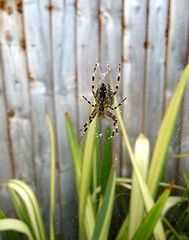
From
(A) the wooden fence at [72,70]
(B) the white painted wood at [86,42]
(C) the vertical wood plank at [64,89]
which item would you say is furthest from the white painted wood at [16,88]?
(B) the white painted wood at [86,42]

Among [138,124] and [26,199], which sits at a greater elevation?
[138,124]

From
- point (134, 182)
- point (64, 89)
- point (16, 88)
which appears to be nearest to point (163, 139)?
point (134, 182)

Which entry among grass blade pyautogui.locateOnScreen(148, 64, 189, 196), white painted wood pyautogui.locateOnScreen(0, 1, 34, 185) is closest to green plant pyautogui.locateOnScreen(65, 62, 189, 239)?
grass blade pyautogui.locateOnScreen(148, 64, 189, 196)

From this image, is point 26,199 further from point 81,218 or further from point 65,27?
point 65,27

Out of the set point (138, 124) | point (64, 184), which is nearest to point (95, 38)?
point (138, 124)

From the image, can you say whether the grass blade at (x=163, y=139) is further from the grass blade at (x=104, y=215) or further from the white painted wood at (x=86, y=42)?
the white painted wood at (x=86, y=42)

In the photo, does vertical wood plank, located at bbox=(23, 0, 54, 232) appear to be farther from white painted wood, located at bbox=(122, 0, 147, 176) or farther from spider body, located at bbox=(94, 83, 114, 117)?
white painted wood, located at bbox=(122, 0, 147, 176)
